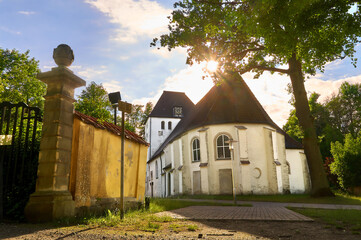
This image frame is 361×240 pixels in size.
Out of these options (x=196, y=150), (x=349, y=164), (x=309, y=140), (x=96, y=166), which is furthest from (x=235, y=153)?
(x=96, y=166)

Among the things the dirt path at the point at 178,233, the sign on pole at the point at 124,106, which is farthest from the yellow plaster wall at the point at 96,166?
the dirt path at the point at 178,233

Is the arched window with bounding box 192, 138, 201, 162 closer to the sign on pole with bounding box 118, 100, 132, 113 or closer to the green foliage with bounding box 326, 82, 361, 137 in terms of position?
the sign on pole with bounding box 118, 100, 132, 113

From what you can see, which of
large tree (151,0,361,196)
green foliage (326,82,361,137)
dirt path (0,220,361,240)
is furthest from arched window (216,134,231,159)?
green foliage (326,82,361,137)

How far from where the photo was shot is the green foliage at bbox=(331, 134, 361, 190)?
72.0 ft

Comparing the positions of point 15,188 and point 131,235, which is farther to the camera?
point 15,188

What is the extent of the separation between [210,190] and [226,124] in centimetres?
597

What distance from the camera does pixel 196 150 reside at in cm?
2739

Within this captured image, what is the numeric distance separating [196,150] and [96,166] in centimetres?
2079

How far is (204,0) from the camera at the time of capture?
47.5ft

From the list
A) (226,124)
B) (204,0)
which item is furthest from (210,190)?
(204,0)

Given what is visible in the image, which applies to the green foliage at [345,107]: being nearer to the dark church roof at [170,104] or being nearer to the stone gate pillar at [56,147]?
the dark church roof at [170,104]

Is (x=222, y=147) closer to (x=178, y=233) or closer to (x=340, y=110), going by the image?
(x=178, y=233)

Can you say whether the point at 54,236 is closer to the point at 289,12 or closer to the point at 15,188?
the point at 15,188

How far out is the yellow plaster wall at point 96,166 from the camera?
6441 mm
